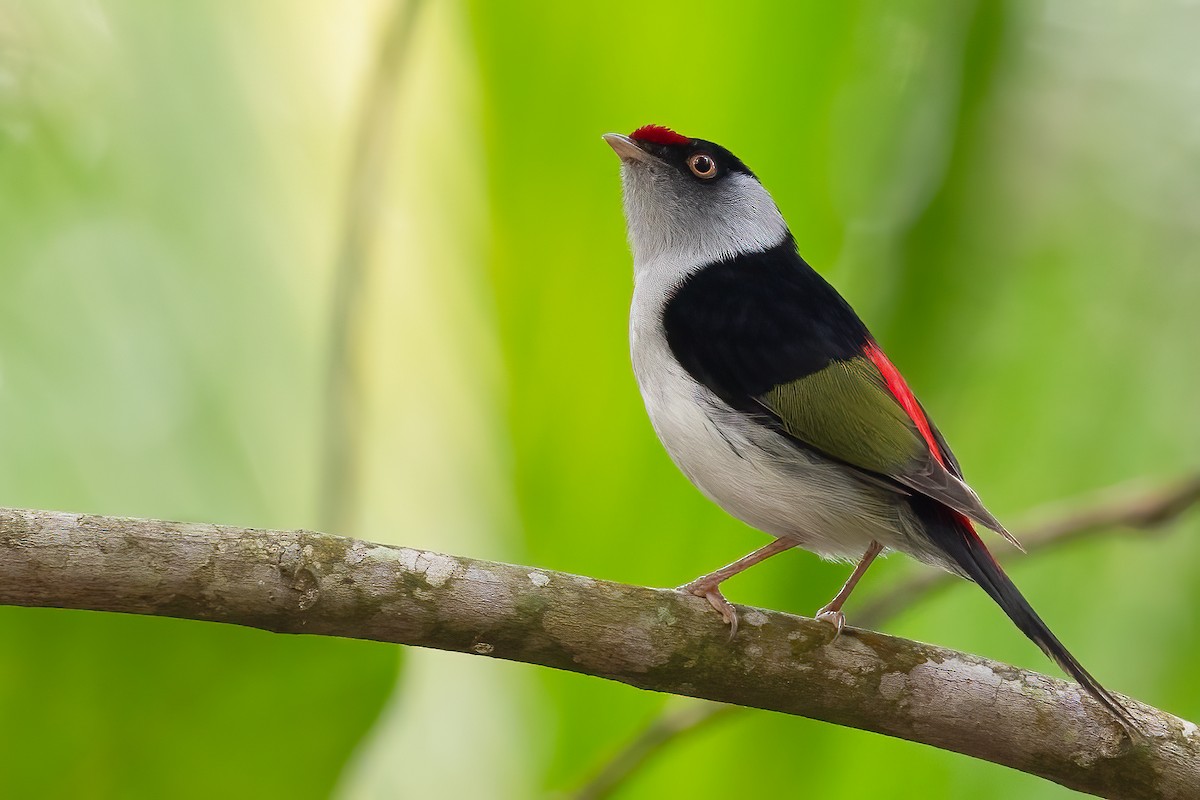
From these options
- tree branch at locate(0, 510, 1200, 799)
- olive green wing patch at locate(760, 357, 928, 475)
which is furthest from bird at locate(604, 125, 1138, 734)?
tree branch at locate(0, 510, 1200, 799)

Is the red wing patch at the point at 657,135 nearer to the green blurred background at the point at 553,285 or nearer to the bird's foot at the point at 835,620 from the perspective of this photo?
the green blurred background at the point at 553,285

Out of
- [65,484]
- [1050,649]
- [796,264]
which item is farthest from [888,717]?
[65,484]

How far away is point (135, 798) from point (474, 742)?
1.45 metres

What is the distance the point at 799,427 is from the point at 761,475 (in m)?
0.15

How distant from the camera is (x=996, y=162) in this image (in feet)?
10.8

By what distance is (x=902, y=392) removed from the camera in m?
2.84

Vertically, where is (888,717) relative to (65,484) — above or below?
above

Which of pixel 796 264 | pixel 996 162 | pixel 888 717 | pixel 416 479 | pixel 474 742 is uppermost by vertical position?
pixel 996 162

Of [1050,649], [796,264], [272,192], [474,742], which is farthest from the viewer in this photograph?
[272,192]

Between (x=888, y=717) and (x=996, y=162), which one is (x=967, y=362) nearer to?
(x=996, y=162)

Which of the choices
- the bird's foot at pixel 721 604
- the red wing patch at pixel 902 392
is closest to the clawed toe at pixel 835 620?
the bird's foot at pixel 721 604

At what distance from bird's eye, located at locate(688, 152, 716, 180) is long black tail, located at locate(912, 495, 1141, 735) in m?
1.19

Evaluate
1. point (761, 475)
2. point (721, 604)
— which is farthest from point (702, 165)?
point (721, 604)

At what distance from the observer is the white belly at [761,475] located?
2.76m
